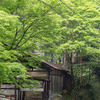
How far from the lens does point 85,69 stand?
83.9 feet

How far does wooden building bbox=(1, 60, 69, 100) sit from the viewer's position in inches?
574

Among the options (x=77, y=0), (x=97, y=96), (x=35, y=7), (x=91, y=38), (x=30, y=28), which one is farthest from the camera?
(x=97, y=96)

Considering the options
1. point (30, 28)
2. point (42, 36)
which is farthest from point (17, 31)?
point (42, 36)

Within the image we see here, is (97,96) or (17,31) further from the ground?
(17,31)

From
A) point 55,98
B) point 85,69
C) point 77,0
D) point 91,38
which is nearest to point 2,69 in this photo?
point 91,38

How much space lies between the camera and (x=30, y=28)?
452 inches

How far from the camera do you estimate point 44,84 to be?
19.1 metres

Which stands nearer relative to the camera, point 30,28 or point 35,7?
point 35,7

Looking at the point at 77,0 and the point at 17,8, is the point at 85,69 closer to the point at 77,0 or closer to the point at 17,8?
the point at 77,0

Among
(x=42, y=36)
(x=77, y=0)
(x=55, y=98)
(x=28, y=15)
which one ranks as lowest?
(x=55, y=98)

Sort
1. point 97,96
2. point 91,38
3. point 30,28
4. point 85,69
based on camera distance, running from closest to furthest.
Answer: point 30,28 < point 91,38 < point 97,96 < point 85,69

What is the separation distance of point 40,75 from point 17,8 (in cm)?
896

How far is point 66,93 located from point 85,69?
4737mm

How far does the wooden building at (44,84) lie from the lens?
14.6 meters
